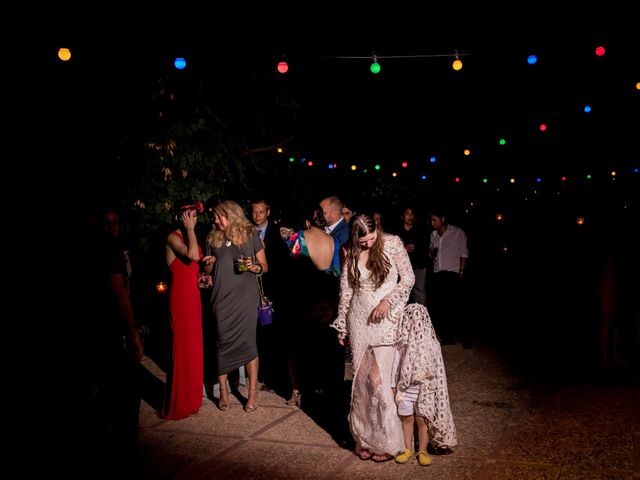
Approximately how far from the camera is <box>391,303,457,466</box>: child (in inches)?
176

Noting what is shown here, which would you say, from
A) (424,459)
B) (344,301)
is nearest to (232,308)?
(344,301)

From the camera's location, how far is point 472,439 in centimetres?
498

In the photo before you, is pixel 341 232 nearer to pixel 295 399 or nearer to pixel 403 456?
pixel 295 399

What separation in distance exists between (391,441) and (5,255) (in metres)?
4.63

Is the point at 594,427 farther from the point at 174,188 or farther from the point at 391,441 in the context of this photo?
the point at 174,188

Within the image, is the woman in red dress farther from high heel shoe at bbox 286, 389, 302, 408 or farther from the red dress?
high heel shoe at bbox 286, 389, 302, 408

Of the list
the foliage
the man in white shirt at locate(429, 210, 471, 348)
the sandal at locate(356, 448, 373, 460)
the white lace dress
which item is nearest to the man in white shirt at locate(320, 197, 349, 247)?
the white lace dress

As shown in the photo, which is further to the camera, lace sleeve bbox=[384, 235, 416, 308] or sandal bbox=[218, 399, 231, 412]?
sandal bbox=[218, 399, 231, 412]

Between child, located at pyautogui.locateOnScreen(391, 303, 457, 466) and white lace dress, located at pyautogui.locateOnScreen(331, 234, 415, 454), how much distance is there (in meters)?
0.07

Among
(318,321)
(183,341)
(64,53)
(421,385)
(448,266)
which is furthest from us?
(448,266)

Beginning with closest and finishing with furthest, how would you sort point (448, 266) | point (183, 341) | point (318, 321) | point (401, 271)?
point (401, 271) < point (183, 341) < point (318, 321) < point (448, 266)

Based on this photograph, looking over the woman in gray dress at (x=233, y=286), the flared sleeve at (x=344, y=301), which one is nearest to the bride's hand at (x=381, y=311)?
the flared sleeve at (x=344, y=301)

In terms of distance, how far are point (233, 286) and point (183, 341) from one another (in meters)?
0.70

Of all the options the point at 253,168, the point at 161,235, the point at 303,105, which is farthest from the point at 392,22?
the point at 161,235
